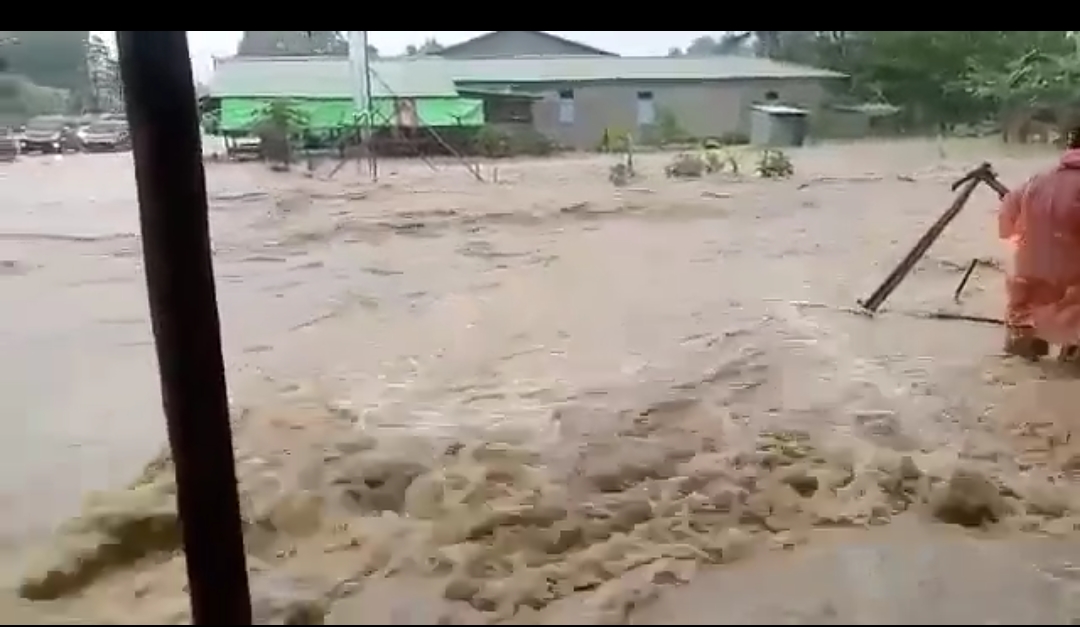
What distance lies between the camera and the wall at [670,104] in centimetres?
211

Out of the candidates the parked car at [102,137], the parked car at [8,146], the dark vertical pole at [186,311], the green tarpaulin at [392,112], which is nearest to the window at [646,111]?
the green tarpaulin at [392,112]

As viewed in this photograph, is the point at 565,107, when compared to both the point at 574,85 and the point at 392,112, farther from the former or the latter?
the point at 392,112

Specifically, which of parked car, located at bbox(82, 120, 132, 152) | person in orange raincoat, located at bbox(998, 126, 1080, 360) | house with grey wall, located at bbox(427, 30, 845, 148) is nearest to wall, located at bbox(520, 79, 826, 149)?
house with grey wall, located at bbox(427, 30, 845, 148)

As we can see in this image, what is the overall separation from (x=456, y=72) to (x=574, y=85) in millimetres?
230

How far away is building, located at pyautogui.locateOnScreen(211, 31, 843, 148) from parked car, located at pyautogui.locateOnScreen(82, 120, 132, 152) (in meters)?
0.19

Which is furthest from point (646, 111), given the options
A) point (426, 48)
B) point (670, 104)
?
point (426, 48)

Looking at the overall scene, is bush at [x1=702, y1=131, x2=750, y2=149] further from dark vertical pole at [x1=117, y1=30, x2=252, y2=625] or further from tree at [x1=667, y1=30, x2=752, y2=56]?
dark vertical pole at [x1=117, y1=30, x2=252, y2=625]

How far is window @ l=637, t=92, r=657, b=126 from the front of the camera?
7.19 ft

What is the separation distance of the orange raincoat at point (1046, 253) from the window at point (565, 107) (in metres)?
0.86

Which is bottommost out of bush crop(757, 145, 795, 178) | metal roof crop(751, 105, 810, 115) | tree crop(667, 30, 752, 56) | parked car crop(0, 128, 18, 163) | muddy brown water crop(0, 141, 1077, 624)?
muddy brown water crop(0, 141, 1077, 624)

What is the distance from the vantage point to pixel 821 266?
9.05ft

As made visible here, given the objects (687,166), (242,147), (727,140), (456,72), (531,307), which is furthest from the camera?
(531,307)

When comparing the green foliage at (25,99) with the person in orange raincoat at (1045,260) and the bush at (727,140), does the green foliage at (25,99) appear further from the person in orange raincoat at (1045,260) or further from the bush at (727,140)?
the person in orange raincoat at (1045,260)

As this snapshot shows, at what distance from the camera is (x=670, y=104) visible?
221 centimetres
